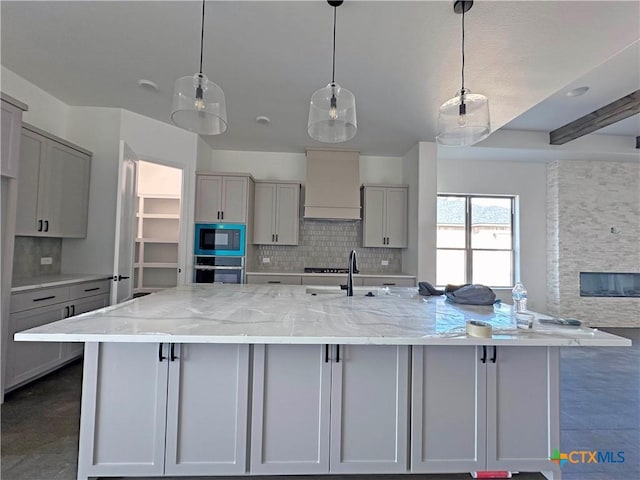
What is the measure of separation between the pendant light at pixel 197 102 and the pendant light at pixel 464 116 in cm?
155

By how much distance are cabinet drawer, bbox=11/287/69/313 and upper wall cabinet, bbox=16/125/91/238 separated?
2.08ft

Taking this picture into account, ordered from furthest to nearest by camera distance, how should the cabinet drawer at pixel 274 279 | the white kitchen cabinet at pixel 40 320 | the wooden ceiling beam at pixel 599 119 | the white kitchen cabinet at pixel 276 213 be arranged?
the white kitchen cabinet at pixel 276 213
the cabinet drawer at pixel 274 279
the wooden ceiling beam at pixel 599 119
the white kitchen cabinet at pixel 40 320

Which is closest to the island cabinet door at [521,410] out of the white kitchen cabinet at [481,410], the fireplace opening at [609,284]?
the white kitchen cabinet at [481,410]

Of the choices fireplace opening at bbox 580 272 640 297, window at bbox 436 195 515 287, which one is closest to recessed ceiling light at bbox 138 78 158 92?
window at bbox 436 195 515 287

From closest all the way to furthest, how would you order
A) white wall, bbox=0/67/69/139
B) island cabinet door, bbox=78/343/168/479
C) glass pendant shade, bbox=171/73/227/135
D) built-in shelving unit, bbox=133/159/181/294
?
island cabinet door, bbox=78/343/168/479
glass pendant shade, bbox=171/73/227/135
white wall, bbox=0/67/69/139
built-in shelving unit, bbox=133/159/181/294

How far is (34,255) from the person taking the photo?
342 cm

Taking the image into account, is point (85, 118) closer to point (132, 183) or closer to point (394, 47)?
point (132, 183)

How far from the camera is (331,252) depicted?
5.26 m

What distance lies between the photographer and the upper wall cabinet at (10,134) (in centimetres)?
242

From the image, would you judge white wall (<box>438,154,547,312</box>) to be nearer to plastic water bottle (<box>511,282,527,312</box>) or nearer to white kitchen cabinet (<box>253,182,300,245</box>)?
white kitchen cabinet (<box>253,182,300,245</box>)

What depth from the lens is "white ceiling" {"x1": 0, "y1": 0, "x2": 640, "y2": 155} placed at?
7.18ft

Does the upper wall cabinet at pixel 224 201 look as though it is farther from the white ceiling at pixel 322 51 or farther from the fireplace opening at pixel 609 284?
the fireplace opening at pixel 609 284

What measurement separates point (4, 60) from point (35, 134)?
0.68 m

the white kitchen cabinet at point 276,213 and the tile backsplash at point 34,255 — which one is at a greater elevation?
the white kitchen cabinet at point 276,213
